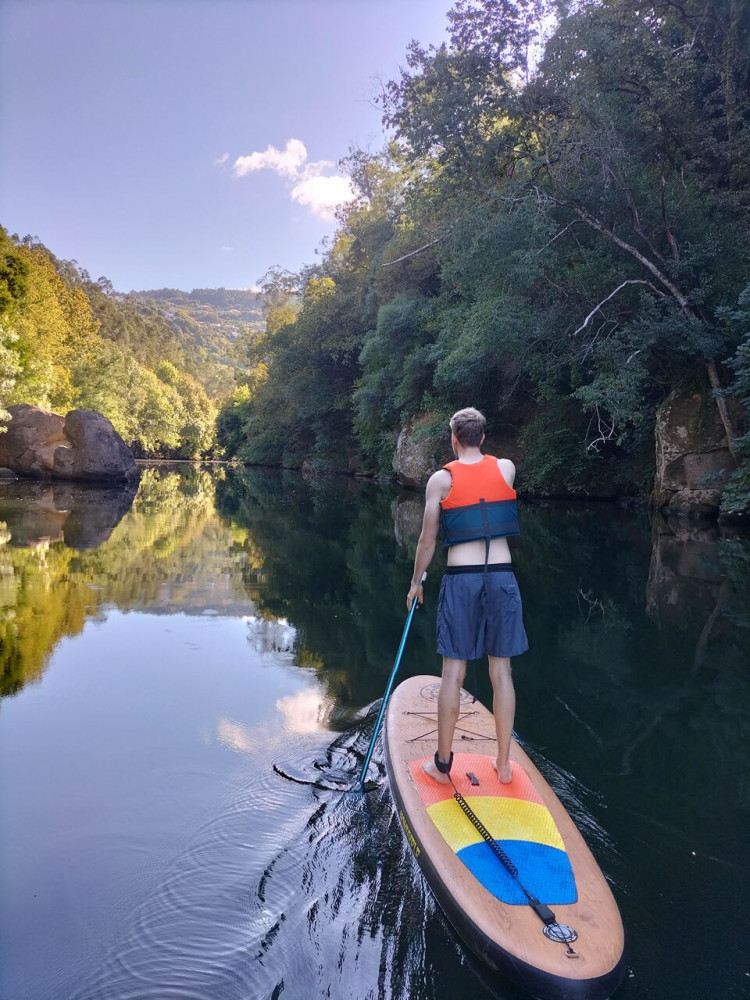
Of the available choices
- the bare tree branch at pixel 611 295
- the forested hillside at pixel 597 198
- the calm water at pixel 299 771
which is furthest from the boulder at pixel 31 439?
the bare tree branch at pixel 611 295

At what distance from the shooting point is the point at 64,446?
26.4 meters

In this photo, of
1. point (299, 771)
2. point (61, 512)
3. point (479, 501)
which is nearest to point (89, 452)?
point (61, 512)

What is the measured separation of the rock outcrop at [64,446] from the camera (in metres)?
25.8

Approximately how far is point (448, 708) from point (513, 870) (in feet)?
2.76

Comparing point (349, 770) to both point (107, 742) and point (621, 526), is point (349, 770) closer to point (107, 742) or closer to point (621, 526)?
point (107, 742)

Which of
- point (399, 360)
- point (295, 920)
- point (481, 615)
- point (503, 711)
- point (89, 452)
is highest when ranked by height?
point (399, 360)

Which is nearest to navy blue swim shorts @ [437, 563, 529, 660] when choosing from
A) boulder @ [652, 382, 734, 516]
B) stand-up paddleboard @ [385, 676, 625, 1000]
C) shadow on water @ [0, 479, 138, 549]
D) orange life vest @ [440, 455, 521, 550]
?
orange life vest @ [440, 455, 521, 550]

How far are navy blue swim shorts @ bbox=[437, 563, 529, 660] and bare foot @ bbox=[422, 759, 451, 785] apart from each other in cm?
54

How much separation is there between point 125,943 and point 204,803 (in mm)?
964

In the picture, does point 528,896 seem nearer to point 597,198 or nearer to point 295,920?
point 295,920

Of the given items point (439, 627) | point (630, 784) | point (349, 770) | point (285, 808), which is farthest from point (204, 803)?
point (630, 784)

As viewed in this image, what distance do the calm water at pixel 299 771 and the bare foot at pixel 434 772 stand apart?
11.2 inches

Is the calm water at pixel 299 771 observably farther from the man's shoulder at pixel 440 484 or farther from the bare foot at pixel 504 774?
the man's shoulder at pixel 440 484

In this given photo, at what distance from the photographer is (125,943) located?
7.93ft
